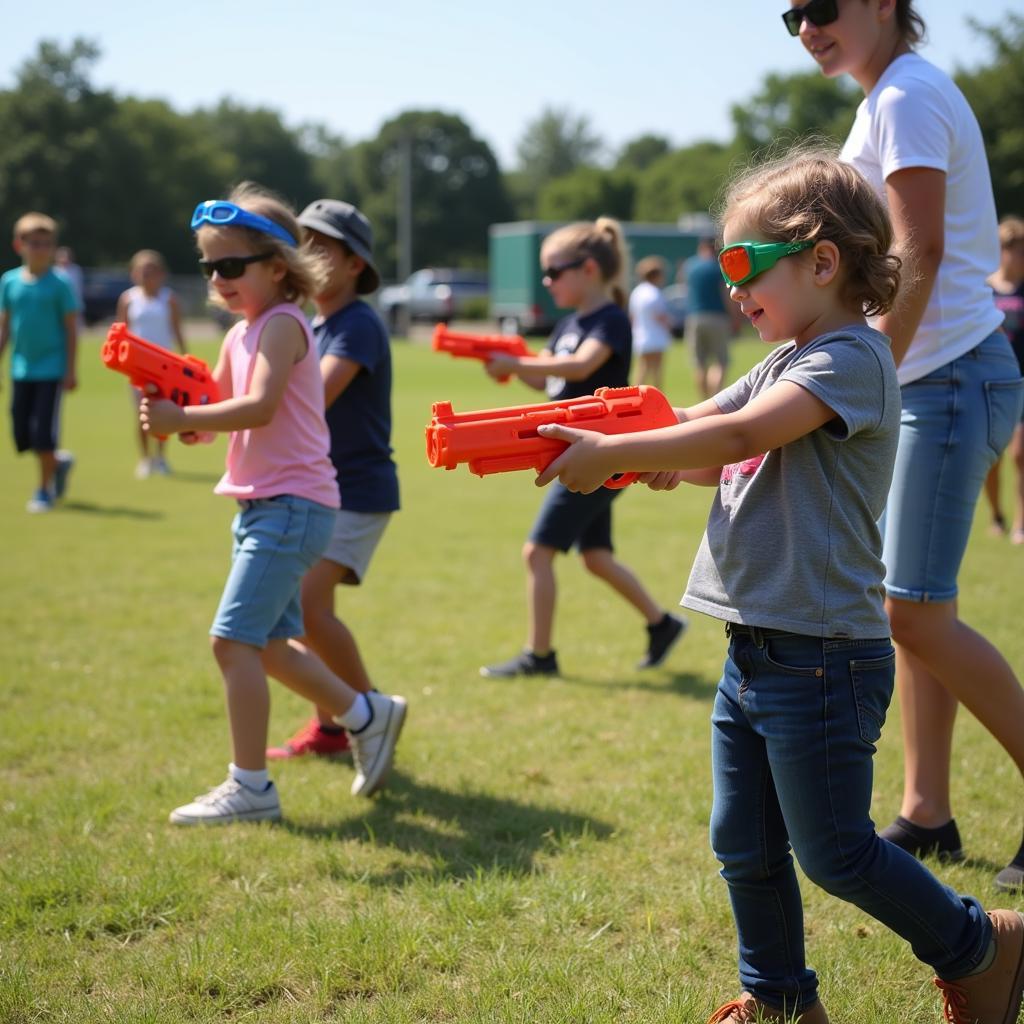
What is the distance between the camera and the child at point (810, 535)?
2451 millimetres

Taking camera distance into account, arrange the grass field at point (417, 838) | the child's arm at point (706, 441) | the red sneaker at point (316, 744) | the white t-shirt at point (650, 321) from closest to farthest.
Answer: the child's arm at point (706, 441)
the grass field at point (417, 838)
the red sneaker at point (316, 744)
the white t-shirt at point (650, 321)

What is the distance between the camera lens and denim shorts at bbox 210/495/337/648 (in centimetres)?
407

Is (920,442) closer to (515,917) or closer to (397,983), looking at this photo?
(515,917)

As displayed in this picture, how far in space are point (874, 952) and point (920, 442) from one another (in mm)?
1428

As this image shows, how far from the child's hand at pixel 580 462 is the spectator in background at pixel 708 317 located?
1577 centimetres

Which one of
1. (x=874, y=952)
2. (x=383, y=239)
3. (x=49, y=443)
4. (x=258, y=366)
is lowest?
(x=874, y=952)

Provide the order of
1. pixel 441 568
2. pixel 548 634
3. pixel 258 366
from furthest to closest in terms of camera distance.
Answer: pixel 441 568 → pixel 548 634 → pixel 258 366

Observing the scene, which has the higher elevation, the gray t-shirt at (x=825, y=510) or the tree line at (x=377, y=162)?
the tree line at (x=377, y=162)

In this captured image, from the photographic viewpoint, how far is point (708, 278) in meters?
18.1

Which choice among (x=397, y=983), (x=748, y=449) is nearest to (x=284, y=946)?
(x=397, y=983)

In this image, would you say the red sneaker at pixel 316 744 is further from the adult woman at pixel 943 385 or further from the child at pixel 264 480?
the adult woman at pixel 943 385

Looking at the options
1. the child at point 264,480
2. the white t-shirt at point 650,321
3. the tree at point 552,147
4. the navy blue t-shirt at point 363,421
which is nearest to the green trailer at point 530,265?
the white t-shirt at point 650,321

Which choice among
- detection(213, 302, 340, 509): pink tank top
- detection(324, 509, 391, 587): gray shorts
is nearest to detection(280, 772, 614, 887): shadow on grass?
detection(324, 509, 391, 587): gray shorts

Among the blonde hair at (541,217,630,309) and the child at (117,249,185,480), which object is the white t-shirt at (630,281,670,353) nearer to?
the child at (117,249,185,480)
